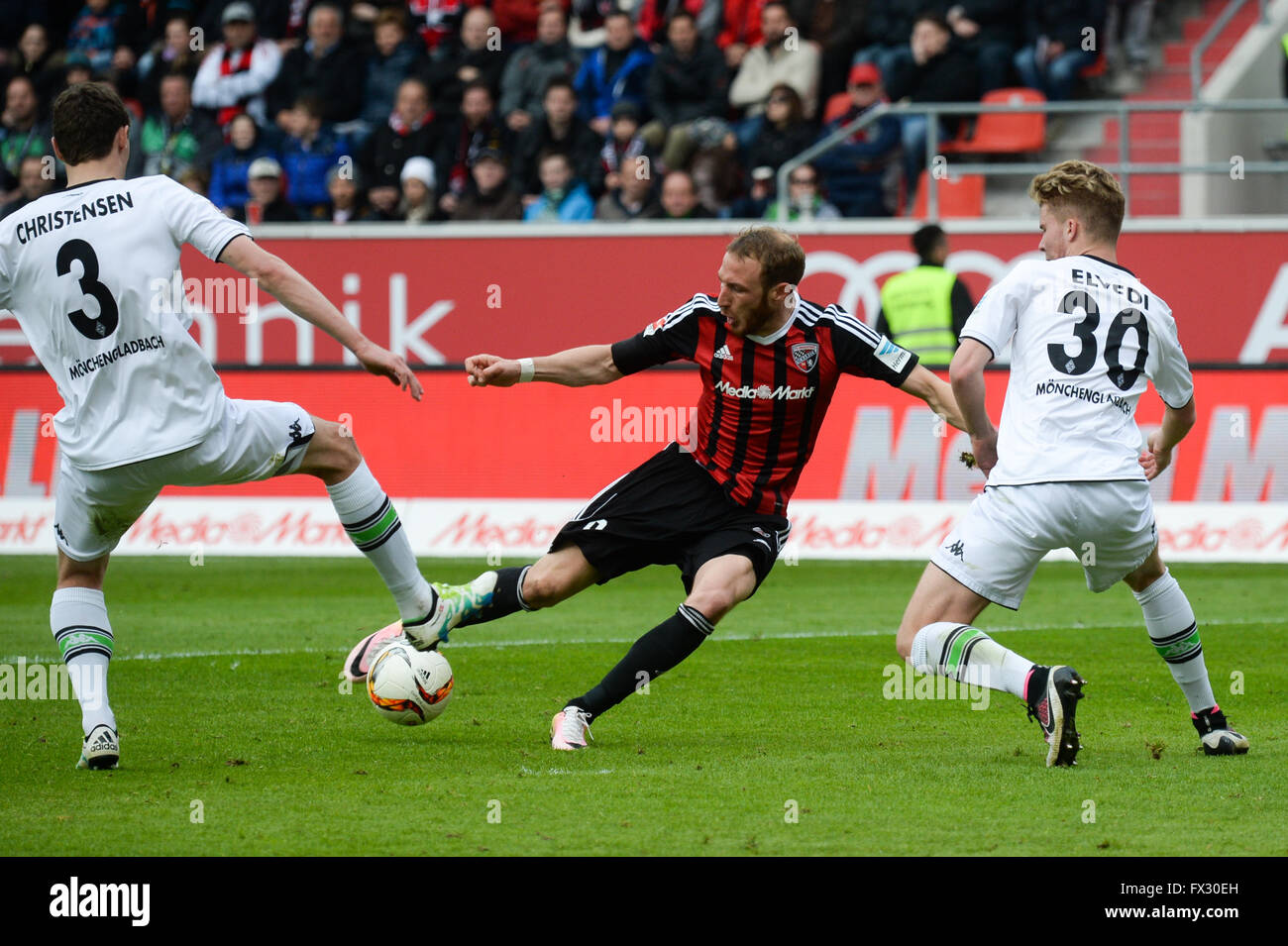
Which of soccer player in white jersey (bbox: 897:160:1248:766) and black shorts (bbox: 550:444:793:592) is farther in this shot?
black shorts (bbox: 550:444:793:592)

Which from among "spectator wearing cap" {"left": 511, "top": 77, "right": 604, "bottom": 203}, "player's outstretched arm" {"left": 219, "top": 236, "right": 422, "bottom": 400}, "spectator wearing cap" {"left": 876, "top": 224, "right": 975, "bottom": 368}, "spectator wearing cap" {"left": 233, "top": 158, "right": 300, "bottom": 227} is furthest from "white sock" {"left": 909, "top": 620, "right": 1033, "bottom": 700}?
"spectator wearing cap" {"left": 233, "top": 158, "right": 300, "bottom": 227}

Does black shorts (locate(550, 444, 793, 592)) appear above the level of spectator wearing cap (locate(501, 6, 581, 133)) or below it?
below

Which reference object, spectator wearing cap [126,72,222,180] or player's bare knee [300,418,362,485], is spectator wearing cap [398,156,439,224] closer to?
spectator wearing cap [126,72,222,180]

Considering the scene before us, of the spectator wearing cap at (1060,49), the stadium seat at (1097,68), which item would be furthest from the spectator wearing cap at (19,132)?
the stadium seat at (1097,68)

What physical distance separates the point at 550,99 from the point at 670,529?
11.0 m

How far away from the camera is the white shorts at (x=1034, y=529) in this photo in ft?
18.1

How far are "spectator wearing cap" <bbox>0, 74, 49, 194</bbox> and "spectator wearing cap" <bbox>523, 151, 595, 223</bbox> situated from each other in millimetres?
5856

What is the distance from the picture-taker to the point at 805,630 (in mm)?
9578

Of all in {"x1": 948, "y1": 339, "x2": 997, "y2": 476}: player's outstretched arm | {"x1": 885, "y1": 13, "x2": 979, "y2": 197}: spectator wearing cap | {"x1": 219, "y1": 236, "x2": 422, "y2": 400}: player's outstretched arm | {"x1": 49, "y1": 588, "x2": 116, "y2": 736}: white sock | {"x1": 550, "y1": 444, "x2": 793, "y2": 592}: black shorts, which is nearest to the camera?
{"x1": 219, "y1": 236, "x2": 422, "y2": 400}: player's outstretched arm

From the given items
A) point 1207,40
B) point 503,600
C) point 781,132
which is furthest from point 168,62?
point 503,600

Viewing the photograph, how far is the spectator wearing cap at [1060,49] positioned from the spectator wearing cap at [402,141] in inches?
230

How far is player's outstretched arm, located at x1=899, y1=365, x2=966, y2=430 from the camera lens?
6.33m

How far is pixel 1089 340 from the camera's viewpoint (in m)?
5.59

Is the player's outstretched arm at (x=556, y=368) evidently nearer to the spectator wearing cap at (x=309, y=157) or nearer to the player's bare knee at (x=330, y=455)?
the player's bare knee at (x=330, y=455)
